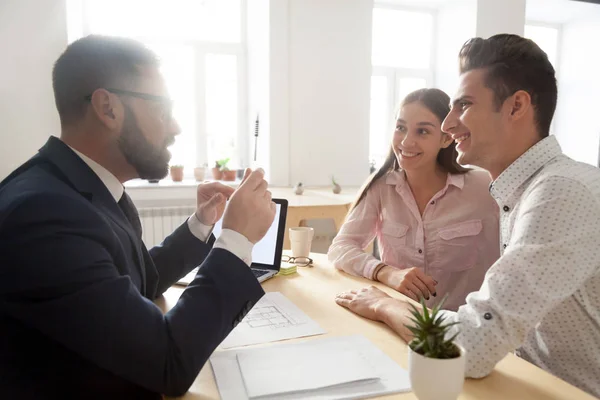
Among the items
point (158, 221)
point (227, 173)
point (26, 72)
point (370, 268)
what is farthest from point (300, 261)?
point (26, 72)

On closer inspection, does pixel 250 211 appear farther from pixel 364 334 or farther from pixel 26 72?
pixel 26 72

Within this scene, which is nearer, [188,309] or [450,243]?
[188,309]

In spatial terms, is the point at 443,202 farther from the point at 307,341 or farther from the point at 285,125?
Answer: the point at 285,125

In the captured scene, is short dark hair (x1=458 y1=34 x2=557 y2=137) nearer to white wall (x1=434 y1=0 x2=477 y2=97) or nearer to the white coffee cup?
the white coffee cup

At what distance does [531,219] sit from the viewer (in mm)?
933

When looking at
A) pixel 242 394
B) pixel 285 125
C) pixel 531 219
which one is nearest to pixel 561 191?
pixel 531 219

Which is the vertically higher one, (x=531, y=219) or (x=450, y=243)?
(x=531, y=219)

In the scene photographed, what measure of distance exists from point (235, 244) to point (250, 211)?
0.28 ft

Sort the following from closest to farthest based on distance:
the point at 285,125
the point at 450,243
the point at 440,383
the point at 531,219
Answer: the point at 440,383 → the point at 531,219 → the point at 450,243 → the point at 285,125

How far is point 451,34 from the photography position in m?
4.59

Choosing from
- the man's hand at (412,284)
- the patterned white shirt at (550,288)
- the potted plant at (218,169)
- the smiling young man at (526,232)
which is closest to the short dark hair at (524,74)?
the smiling young man at (526,232)

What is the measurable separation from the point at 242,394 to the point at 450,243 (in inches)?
45.9

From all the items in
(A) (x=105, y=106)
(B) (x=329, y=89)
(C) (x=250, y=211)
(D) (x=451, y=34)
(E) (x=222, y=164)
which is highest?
(D) (x=451, y=34)

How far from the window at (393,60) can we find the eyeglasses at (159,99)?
3.69 meters
